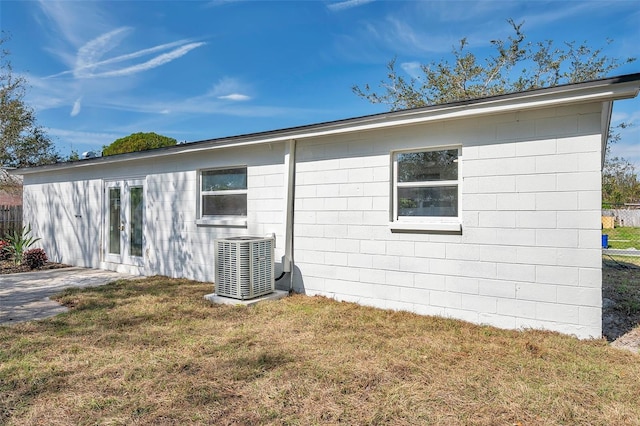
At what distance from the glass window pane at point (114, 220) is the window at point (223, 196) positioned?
300 cm

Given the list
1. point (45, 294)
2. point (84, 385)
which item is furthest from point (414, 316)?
point (45, 294)

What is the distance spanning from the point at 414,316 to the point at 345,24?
404 inches

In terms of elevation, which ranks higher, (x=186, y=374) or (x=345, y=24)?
(x=345, y=24)

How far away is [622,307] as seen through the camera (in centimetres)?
532

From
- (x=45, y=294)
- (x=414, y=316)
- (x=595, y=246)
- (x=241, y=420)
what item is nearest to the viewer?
(x=241, y=420)

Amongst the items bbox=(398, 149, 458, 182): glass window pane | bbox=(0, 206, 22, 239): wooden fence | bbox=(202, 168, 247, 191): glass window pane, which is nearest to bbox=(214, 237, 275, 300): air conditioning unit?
bbox=(202, 168, 247, 191): glass window pane

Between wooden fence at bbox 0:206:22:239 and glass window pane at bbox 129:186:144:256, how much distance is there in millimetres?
7135

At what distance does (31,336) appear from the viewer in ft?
13.8

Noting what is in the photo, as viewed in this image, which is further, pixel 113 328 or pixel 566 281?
pixel 113 328

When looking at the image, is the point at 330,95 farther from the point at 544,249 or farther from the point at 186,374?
the point at 186,374

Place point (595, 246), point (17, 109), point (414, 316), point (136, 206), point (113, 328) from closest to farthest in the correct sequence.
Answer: point (595, 246)
point (113, 328)
point (414, 316)
point (136, 206)
point (17, 109)

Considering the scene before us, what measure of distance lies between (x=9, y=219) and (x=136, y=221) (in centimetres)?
763

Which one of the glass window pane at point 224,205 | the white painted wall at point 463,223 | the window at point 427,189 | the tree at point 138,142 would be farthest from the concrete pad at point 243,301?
the tree at point 138,142

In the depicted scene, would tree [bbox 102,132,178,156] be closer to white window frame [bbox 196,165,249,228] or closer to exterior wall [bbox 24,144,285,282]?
exterior wall [bbox 24,144,285,282]
